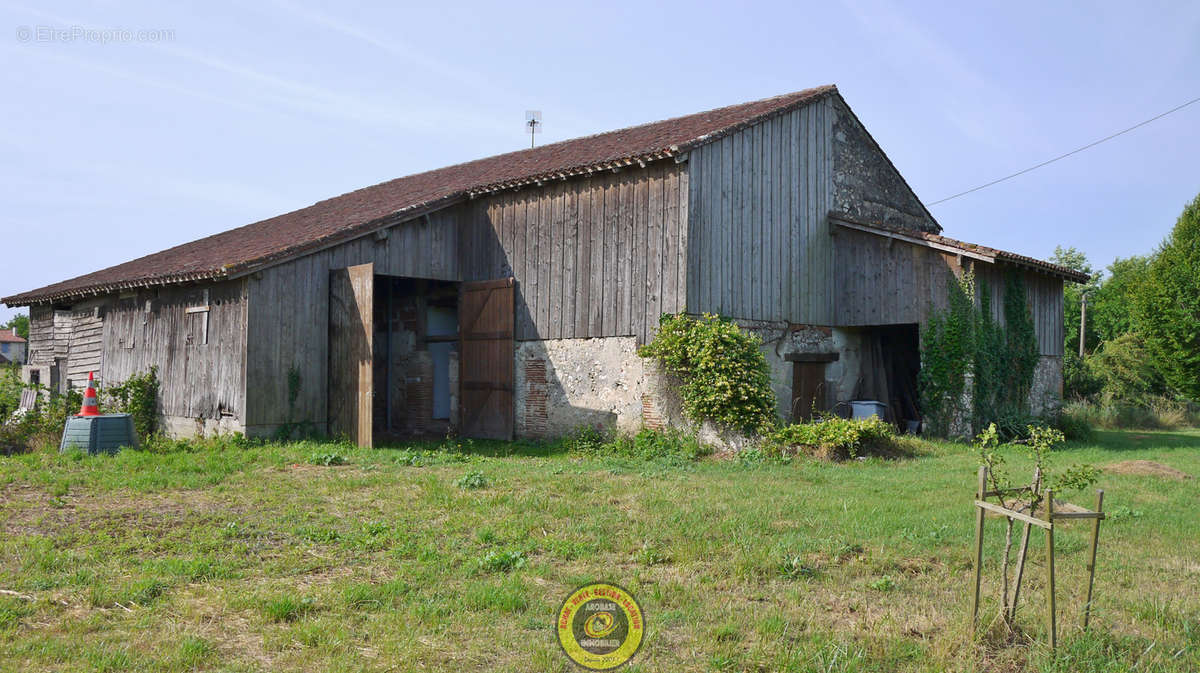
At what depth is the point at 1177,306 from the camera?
24078 mm

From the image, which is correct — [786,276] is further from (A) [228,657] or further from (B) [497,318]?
(A) [228,657]

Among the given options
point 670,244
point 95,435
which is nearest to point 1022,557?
point 670,244

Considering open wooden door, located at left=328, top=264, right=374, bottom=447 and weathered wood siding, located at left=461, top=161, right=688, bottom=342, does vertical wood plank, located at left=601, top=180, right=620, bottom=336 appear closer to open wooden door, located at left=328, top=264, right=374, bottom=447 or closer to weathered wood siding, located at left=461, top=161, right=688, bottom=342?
weathered wood siding, located at left=461, top=161, right=688, bottom=342

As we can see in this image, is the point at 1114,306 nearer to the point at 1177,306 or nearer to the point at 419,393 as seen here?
the point at 1177,306

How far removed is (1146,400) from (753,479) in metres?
23.1

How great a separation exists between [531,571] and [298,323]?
9.52 m

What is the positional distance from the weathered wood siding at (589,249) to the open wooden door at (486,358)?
0.92ft

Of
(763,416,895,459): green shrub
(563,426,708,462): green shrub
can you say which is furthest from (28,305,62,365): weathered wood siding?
(763,416,895,459): green shrub

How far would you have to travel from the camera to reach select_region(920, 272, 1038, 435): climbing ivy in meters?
14.6

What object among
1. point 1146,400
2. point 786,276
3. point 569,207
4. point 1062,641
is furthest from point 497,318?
point 1146,400

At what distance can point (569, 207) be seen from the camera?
570 inches

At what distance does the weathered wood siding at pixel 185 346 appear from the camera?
13.7 metres

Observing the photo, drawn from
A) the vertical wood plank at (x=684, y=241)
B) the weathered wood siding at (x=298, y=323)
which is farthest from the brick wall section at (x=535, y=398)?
the vertical wood plank at (x=684, y=241)

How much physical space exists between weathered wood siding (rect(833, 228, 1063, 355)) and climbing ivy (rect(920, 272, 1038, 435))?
22 cm
